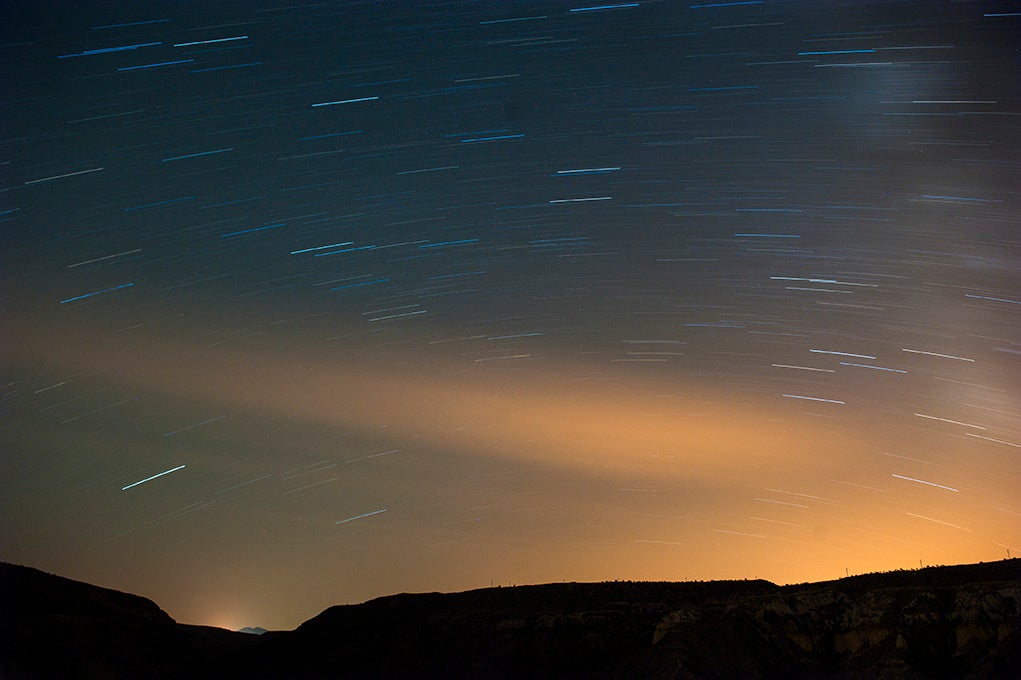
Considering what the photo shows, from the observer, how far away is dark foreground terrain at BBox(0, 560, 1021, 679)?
4400 centimetres

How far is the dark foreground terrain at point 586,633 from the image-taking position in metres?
44.0

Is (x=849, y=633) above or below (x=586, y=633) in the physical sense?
above

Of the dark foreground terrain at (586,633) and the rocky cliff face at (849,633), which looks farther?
the dark foreground terrain at (586,633)

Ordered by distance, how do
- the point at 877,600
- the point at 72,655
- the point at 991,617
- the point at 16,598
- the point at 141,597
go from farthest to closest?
the point at 141,597 < the point at 16,598 < the point at 72,655 < the point at 877,600 < the point at 991,617

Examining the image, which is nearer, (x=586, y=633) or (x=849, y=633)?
(x=849, y=633)

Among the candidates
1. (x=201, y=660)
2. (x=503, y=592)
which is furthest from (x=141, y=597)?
(x=503, y=592)

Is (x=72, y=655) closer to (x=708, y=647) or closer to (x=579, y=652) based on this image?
(x=579, y=652)

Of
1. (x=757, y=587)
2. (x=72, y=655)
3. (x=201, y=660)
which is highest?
(x=72, y=655)

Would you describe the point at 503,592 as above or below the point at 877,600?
below

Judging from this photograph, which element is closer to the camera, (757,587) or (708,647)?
(708,647)

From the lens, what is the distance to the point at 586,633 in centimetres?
5841

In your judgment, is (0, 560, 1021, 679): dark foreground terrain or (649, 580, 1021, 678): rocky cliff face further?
(0, 560, 1021, 679): dark foreground terrain

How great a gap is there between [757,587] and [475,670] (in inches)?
880

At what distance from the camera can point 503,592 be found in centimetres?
7044
